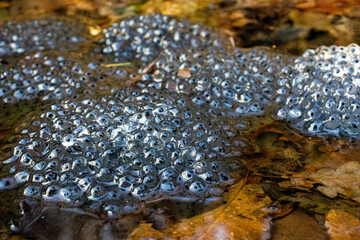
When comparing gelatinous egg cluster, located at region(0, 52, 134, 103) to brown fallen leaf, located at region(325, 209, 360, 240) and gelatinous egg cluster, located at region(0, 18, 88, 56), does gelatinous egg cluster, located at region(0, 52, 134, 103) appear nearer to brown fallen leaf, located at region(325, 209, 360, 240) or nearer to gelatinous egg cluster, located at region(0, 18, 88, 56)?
gelatinous egg cluster, located at region(0, 18, 88, 56)

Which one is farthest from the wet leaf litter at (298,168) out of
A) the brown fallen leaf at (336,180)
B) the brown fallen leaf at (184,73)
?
the brown fallen leaf at (184,73)

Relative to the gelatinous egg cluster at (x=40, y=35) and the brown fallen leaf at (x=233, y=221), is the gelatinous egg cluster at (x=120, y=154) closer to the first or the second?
the brown fallen leaf at (x=233, y=221)

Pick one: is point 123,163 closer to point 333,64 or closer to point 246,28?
point 333,64

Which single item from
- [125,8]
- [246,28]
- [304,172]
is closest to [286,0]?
[246,28]

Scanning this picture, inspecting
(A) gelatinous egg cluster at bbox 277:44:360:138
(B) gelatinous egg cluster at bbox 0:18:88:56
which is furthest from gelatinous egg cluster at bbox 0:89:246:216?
(B) gelatinous egg cluster at bbox 0:18:88:56

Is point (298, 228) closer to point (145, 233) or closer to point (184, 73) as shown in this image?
point (145, 233)

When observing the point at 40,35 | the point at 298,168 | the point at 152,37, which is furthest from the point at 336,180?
the point at 40,35
